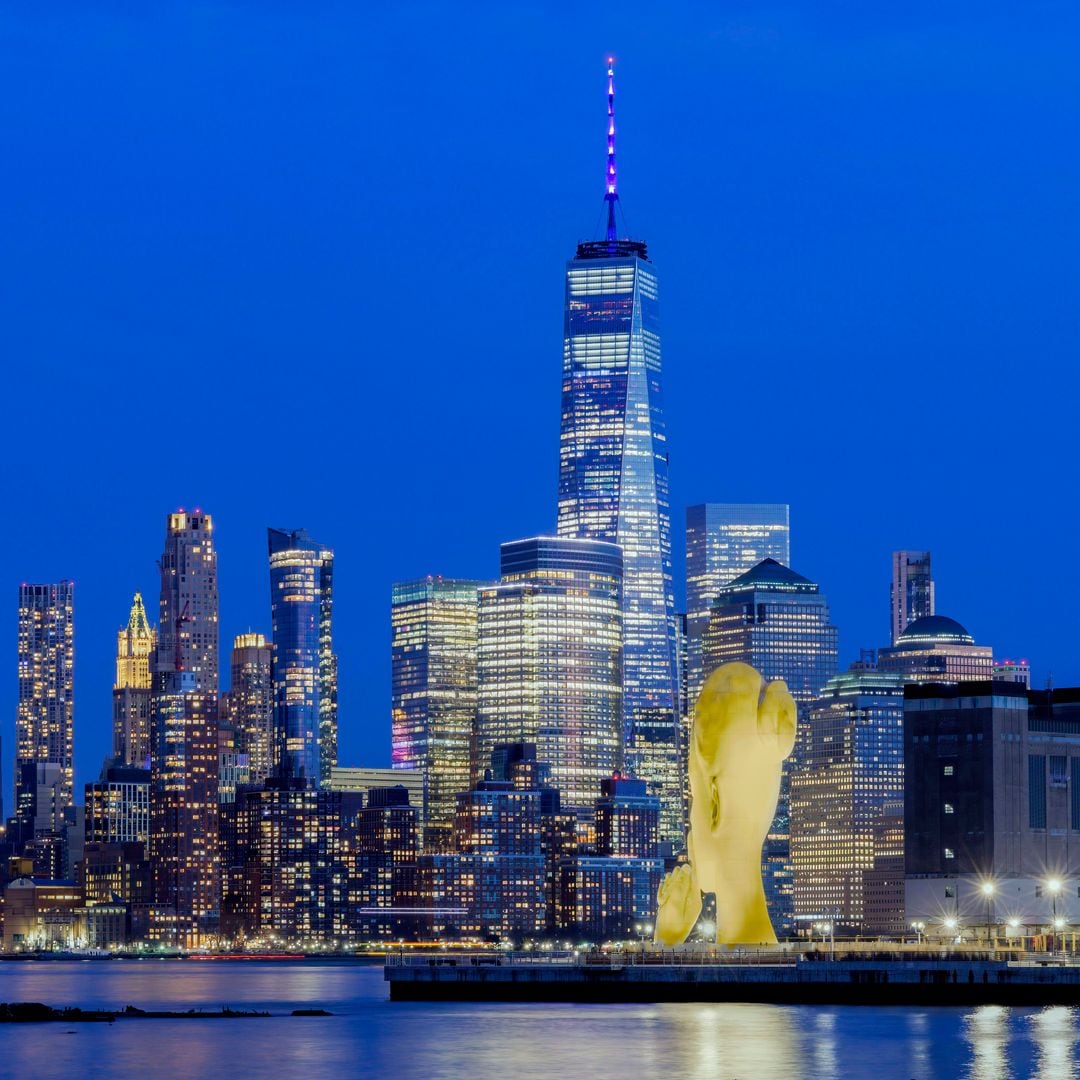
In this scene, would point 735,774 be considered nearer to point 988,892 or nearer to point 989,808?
point 988,892

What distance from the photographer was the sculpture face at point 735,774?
141 metres

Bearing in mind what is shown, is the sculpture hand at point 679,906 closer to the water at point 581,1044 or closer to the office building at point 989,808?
the water at point 581,1044

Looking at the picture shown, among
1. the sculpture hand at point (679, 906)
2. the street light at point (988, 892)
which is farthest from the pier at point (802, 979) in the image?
the street light at point (988, 892)

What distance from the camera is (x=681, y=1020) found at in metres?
128

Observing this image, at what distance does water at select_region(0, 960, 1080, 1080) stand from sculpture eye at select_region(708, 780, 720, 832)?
9625 mm

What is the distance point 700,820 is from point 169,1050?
33.4m

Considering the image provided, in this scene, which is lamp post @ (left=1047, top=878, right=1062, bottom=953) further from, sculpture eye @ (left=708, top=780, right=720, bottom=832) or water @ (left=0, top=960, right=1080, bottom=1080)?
sculpture eye @ (left=708, top=780, right=720, bottom=832)

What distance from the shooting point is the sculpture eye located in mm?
142125

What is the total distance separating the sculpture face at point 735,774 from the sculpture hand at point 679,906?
5.13 feet

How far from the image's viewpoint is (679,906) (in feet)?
483

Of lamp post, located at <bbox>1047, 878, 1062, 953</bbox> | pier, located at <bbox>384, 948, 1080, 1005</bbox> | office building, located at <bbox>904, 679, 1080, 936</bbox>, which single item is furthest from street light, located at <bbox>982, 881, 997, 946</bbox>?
pier, located at <bbox>384, 948, 1080, 1005</bbox>

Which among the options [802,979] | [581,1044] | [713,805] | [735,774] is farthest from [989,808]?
[581,1044]

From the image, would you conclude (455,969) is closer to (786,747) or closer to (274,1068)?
(786,747)

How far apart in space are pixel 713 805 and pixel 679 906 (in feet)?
25.1
